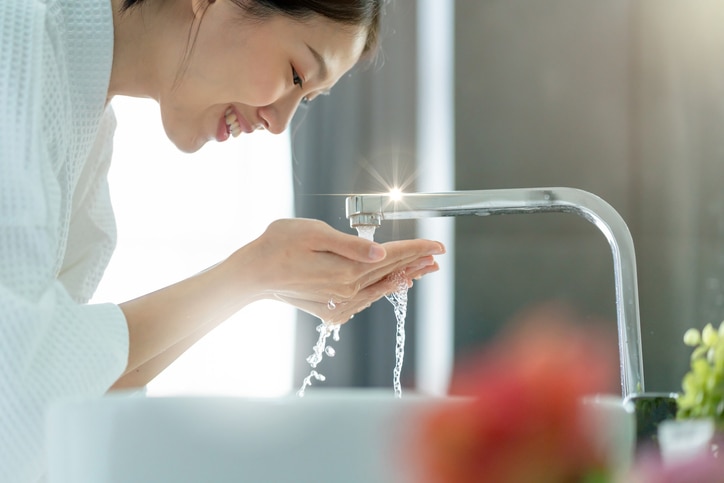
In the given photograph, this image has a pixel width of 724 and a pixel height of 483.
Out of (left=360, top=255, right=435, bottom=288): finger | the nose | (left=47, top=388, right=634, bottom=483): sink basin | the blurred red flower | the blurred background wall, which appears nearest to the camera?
the blurred red flower

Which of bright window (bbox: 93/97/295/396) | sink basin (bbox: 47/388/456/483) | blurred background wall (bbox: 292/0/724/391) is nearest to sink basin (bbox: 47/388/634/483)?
sink basin (bbox: 47/388/456/483)

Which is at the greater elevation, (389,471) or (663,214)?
(663,214)

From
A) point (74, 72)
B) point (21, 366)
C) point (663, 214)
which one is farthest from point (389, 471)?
point (663, 214)

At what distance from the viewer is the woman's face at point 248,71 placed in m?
1.06

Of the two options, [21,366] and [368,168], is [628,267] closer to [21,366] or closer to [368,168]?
[21,366]

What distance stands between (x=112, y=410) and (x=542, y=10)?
5.43 feet

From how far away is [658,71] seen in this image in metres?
1.73

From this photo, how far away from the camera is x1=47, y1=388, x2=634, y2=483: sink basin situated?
1.40 feet

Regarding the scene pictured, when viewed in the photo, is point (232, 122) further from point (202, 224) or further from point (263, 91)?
point (202, 224)

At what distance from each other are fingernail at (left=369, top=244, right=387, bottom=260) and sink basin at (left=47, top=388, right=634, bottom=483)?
489mm

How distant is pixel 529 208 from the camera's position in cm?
98

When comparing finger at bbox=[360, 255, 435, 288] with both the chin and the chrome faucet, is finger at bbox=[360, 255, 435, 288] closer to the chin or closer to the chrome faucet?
the chrome faucet

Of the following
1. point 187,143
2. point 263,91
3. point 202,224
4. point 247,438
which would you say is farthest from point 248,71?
point 202,224

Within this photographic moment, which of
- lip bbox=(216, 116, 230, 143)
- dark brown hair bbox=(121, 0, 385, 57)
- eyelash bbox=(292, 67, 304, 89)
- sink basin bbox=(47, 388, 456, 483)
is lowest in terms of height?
sink basin bbox=(47, 388, 456, 483)
